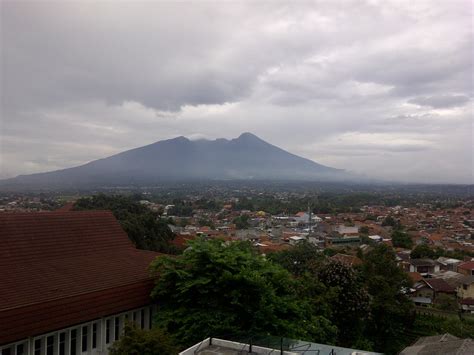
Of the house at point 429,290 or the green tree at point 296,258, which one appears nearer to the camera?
the green tree at point 296,258

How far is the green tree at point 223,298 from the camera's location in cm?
902

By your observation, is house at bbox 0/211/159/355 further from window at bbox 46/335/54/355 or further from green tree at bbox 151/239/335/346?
green tree at bbox 151/239/335/346

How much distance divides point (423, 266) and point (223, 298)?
24.8 m

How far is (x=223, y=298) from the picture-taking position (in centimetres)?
950

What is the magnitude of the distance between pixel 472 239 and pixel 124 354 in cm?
4926

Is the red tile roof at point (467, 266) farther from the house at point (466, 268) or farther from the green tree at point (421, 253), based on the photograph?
the green tree at point (421, 253)

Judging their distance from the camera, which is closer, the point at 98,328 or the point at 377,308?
the point at 98,328

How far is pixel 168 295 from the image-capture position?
10.3m

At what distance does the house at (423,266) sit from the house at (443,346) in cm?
1703

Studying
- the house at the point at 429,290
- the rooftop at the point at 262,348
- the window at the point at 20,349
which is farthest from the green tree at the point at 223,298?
the house at the point at 429,290

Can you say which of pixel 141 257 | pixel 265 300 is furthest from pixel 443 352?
pixel 141 257

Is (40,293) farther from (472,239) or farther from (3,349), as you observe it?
(472,239)

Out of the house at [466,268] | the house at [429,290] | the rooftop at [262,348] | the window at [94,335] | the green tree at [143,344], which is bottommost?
the house at [429,290]

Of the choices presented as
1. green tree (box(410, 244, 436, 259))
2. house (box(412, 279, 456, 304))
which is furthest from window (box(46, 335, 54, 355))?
green tree (box(410, 244, 436, 259))
